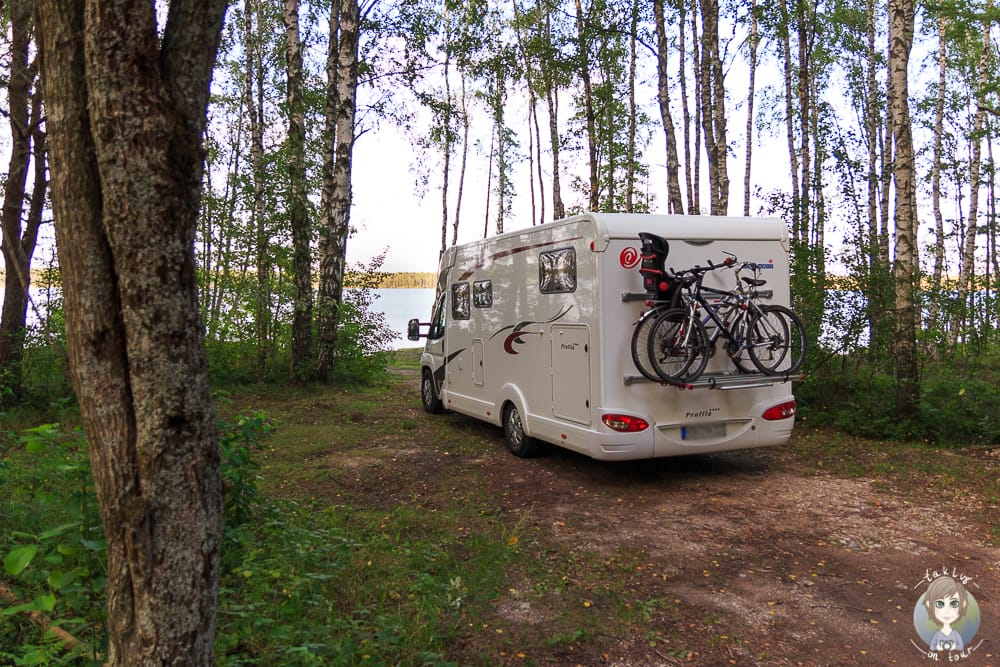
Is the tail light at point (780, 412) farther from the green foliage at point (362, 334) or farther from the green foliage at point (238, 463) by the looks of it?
the green foliage at point (362, 334)

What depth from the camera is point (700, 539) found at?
17.0 feet

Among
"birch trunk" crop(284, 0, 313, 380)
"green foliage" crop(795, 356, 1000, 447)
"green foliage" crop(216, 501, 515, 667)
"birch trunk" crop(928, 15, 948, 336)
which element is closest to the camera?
"green foliage" crop(216, 501, 515, 667)

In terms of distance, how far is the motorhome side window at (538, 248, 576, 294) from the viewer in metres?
6.76

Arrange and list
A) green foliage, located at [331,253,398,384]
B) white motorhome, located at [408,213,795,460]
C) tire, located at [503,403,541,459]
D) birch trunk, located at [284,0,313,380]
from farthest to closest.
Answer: green foliage, located at [331,253,398,384] < birch trunk, located at [284,0,313,380] < tire, located at [503,403,541,459] < white motorhome, located at [408,213,795,460]

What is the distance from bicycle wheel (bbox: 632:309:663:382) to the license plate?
25.7 inches

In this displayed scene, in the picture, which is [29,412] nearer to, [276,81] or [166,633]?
[166,633]

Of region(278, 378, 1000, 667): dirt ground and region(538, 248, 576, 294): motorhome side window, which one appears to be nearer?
region(278, 378, 1000, 667): dirt ground

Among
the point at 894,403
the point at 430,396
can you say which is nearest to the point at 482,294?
the point at 430,396

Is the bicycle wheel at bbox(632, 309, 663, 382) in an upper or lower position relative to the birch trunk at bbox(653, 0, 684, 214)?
lower

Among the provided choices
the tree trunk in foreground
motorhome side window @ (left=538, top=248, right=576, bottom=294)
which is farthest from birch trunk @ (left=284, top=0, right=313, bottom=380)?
the tree trunk in foreground

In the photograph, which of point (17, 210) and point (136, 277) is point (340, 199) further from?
point (136, 277)

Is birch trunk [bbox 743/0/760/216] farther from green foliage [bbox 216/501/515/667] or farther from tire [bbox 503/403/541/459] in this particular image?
green foliage [bbox 216/501/515/667]

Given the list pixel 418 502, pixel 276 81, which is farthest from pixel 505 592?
pixel 276 81

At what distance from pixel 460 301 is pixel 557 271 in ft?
9.04
